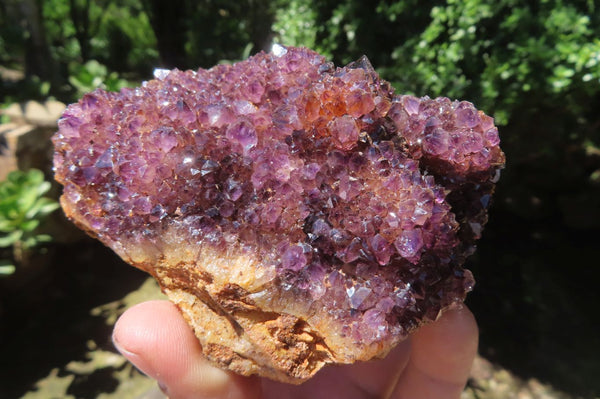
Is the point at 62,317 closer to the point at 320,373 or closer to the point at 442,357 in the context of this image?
the point at 320,373

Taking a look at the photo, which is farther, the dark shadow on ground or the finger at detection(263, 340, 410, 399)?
the dark shadow on ground

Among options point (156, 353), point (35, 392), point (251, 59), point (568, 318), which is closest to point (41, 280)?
point (35, 392)

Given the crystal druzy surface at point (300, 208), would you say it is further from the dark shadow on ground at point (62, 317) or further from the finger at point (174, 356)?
the dark shadow on ground at point (62, 317)

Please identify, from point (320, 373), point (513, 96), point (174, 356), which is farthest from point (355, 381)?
point (513, 96)

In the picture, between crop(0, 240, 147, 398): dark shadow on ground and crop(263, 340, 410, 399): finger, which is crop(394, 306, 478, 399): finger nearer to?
crop(263, 340, 410, 399): finger

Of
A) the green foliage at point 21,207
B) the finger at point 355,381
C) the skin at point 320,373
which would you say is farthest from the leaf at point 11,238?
the finger at point 355,381

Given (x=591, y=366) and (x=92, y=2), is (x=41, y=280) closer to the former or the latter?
(x=591, y=366)

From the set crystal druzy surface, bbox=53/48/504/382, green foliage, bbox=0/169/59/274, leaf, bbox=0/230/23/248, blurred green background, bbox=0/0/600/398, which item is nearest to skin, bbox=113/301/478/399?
crystal druzy surface, bbox=53/48/504/382
